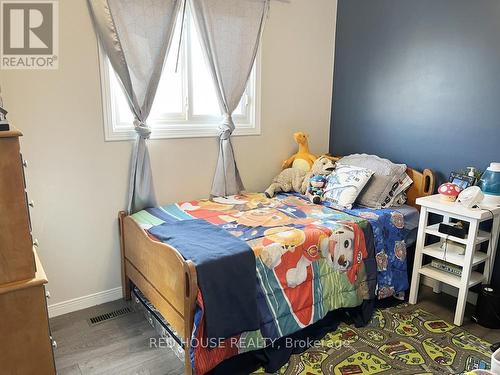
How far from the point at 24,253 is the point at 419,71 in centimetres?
290

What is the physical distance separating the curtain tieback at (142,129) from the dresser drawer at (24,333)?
129 cm

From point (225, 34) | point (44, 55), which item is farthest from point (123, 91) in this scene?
point (225, 34)

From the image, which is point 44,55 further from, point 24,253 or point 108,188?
point 24,253

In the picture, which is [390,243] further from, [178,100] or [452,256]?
[178,100]

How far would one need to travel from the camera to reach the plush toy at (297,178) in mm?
3113

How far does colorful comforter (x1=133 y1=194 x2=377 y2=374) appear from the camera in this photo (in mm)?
1962

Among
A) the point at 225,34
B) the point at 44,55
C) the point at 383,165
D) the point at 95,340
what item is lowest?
the point at 95,340

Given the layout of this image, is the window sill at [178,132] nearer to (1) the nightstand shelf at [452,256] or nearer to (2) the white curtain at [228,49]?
(2) the white curtain at [228,49]

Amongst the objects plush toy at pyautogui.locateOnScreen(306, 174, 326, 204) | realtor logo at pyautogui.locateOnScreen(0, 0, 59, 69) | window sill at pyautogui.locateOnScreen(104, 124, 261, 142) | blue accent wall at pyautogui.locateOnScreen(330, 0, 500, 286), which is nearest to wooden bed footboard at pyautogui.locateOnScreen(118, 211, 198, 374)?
window sill at pyautogui.locateOnScreen(104, 124, 261, 142)

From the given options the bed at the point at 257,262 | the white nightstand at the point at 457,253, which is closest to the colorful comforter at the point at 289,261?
the bed at the point at 257,262

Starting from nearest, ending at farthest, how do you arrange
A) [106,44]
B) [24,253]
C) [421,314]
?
[24,253] < [106,44] < [421,314]

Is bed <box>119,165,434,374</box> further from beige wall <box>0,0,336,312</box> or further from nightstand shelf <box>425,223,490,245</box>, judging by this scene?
nightstand shelf <box>425,223,490,245</box>

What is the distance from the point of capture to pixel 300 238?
220cm

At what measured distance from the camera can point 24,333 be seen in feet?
5.04
